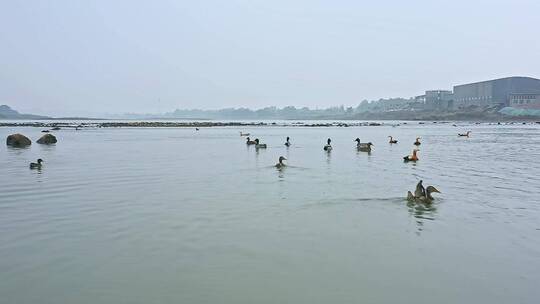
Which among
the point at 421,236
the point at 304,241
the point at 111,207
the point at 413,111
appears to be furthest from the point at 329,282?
the point at 413,111

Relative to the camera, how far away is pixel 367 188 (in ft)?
54.7

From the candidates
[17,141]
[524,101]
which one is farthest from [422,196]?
[524,101]

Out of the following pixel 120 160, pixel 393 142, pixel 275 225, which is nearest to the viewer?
pixel 275 225

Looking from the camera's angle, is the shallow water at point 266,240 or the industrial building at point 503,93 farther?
the industrial building at point 503,93

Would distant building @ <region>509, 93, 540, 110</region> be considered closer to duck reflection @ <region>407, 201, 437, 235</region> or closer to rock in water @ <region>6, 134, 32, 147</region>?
rock in water @ <region>6, 134, 32, 147</region>

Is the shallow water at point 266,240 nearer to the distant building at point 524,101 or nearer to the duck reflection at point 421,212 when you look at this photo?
the duck reflection at point 421,212

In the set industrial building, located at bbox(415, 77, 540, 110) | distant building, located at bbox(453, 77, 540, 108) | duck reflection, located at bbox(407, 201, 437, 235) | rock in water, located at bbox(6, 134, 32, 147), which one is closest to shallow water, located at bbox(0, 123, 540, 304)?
duck reflection, located at bbox(407, 201, 437, 235)

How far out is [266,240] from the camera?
9.94m

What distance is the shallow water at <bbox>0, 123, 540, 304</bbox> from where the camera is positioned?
290 inches

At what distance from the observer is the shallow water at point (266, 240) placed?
24.2 ft

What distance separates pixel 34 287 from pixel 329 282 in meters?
4.73

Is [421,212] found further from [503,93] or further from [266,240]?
[503,93]

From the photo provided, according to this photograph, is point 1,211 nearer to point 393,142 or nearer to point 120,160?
point 120,160

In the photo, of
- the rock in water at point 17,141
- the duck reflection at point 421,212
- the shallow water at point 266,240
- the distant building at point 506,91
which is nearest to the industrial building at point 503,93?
the distant building at point 506,91
